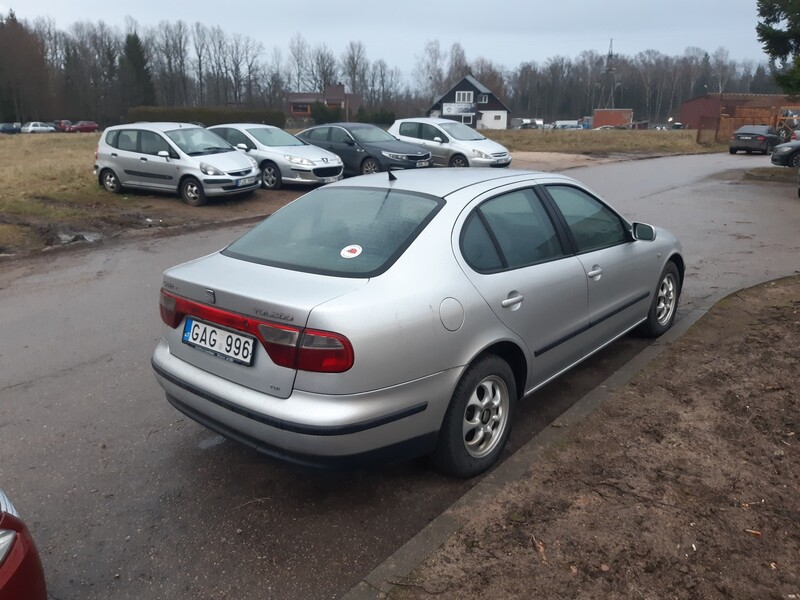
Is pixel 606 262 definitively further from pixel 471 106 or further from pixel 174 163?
pixel 471 106

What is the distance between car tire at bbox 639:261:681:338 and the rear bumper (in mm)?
2895

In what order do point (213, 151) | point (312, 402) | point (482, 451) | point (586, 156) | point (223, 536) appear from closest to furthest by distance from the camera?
point (312, 402) < point (223, 536) < point (482, 451) < point (213, 151) < point (586, 156)

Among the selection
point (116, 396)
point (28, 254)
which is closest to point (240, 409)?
point (116, 396)

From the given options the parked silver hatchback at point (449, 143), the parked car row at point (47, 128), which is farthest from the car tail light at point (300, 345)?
the parked car row at point (47, 128)

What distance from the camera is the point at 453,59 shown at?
392 ft

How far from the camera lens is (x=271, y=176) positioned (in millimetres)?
16531

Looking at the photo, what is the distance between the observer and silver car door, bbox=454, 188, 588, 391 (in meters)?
3.68

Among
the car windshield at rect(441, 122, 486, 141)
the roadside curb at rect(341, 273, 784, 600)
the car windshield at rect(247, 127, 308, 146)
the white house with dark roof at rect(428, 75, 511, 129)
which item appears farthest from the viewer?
the white house with dark roof at rect(428, 75, 511, 129)

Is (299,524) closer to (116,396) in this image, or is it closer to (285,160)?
(116,396)

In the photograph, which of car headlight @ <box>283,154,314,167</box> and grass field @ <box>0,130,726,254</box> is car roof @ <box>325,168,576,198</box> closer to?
grass field @ <box>0,130,726,254</box>

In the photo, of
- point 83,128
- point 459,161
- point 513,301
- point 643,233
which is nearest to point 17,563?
point 513,301

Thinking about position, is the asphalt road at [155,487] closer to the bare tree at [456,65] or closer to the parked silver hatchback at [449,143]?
the parked silver hatchback at [449,143]

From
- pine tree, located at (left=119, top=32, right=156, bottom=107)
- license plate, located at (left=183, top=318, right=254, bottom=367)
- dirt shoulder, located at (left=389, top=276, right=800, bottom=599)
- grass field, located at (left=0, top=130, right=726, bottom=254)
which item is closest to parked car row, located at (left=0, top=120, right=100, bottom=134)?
pine tree, located at (left=119, top=32, right=156, bottom=107)

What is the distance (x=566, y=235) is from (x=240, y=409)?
243 cm
